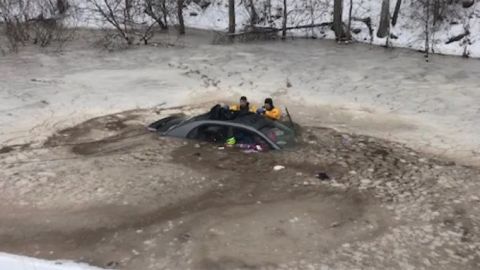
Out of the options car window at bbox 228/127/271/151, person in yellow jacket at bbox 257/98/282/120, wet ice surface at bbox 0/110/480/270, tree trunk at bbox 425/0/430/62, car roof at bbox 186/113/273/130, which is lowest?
wet ice surface at bbox 0/110/480/270

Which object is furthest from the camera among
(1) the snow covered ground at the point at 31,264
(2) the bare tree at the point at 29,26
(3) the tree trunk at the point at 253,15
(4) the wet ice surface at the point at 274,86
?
(3) the tree trunk at the point at 253,15

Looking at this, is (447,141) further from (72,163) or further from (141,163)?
(72,163)

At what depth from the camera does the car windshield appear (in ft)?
47.1

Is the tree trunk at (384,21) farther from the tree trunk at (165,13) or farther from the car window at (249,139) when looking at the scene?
the car window at (249,139)

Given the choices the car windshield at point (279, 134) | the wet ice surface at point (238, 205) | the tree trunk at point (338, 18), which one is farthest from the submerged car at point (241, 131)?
the tree trunk at point (338, 18)

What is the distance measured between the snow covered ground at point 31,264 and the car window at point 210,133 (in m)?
5.34

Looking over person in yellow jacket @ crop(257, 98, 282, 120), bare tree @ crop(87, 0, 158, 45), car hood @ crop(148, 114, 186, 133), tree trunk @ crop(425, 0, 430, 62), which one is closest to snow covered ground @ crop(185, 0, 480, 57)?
tree trunk @ crop(425, 0, 430, 62)

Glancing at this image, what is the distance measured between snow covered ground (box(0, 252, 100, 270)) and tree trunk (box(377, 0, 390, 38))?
20658mm

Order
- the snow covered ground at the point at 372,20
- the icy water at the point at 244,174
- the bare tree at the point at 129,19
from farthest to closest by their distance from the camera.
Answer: the bare tree at the point at 129,19 → the snow covered ground at the point at 372,20 → the icy water at the point at 244,174

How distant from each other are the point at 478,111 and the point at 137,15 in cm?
2048

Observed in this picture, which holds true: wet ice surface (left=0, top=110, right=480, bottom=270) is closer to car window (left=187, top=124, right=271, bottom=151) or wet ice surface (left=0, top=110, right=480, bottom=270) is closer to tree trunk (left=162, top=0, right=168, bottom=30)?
car window (left=187, top=124, right=271, bottom=151)

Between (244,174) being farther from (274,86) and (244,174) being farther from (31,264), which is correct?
(274,86)

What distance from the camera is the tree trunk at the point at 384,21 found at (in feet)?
89.2

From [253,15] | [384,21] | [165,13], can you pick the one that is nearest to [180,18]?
[165,13]
